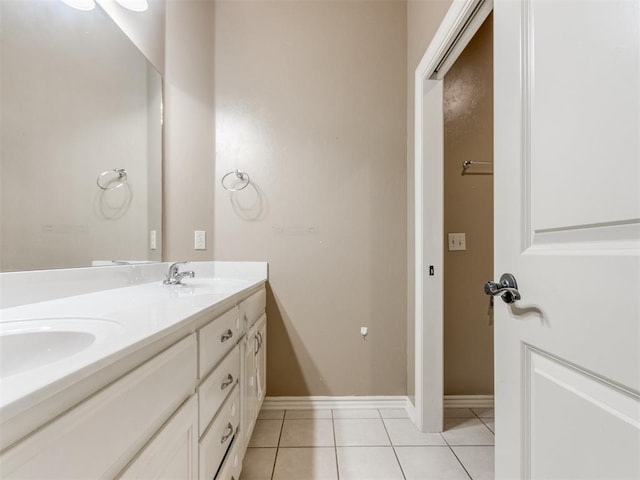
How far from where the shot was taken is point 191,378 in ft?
2.41

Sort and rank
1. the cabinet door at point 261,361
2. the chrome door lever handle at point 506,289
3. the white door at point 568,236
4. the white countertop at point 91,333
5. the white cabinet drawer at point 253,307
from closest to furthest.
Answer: the white countertop at point 91,333, the white door at point 568,236, the chrome door lever handle at point 506,289, the white cabinet drawer at point 253,307, the cabinet door at point 261,361

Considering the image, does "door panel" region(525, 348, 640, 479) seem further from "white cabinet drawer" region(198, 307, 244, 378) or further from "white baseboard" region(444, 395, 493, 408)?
"white baseboard" region(444, 395, 493, 408)

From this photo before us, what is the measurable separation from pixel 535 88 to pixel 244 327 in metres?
1.26

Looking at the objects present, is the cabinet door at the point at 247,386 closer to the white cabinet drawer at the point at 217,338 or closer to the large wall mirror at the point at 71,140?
the white cabinet drawer at the point at 217,338

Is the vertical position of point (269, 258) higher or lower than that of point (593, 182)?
lower

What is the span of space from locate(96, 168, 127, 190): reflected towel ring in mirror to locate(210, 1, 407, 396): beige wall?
1.93 ft

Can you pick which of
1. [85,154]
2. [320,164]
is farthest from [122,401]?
[320,164]

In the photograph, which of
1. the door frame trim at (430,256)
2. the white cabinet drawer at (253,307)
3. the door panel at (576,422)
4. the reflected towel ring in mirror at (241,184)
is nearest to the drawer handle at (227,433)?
the white cabinet drawer at (253,307)

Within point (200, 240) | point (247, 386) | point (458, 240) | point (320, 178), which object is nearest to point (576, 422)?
point (247, 386)

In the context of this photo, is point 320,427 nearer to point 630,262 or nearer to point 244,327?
point 244,327

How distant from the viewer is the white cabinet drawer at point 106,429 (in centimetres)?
34

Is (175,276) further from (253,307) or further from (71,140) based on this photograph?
(71,140)

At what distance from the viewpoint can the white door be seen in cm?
46

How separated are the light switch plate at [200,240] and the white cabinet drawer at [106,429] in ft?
3.78
